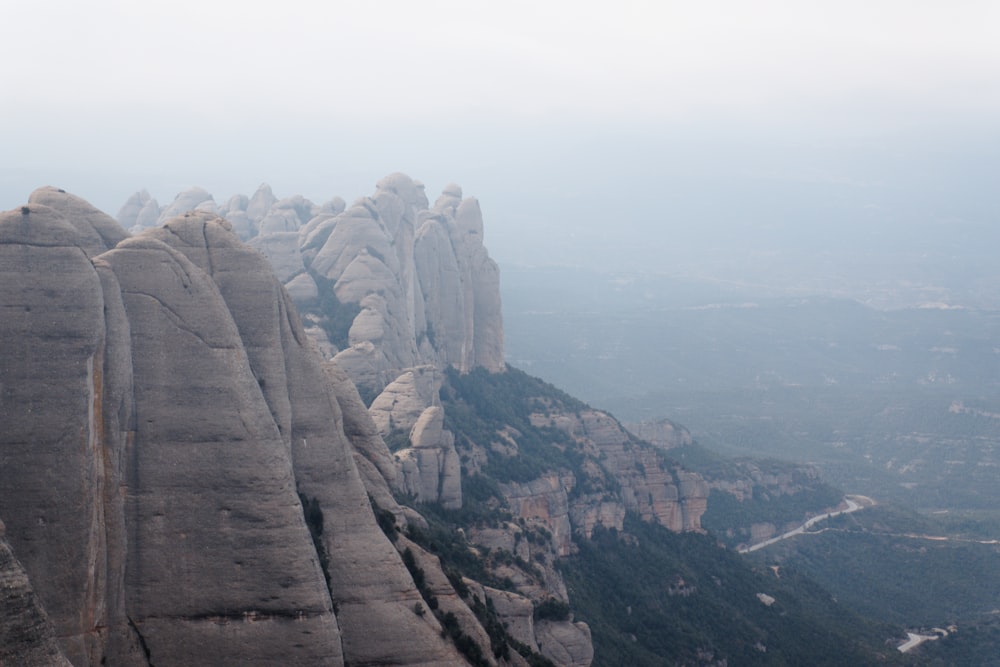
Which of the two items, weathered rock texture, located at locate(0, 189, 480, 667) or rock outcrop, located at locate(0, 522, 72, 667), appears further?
weathered rock texture, located at locate(0, 189, 480, 667)

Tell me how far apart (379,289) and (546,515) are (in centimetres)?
2330

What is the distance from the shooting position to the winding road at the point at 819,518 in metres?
117

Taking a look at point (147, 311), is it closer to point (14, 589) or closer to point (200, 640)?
point (200, 640)

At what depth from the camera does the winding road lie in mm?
116688

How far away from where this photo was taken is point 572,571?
246ft

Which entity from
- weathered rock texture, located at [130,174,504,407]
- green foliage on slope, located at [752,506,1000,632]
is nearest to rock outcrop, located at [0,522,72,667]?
weathered rock texture, located at [130,174,504,407]

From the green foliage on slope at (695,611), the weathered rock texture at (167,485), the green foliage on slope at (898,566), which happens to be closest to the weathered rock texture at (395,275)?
the green foliage on slope at (695,611)

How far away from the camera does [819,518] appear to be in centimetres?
12688

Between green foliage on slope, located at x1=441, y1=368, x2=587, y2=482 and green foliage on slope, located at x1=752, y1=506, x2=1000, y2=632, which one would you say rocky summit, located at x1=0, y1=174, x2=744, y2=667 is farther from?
green foliage on slope, located at x1=752, y1=506, x2=1000, y2=632

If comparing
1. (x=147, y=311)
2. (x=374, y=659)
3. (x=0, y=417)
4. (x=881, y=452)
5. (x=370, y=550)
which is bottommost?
(x=881, y=452)

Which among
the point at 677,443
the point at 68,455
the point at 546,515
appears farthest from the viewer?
the point at 677,443

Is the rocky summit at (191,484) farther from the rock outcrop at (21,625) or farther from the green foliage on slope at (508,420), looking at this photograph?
the green foliage on slope at (508,420)

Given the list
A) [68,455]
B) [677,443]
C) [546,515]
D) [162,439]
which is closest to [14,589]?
[68,455]

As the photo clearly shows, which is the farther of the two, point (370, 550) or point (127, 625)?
point (370, 550)
